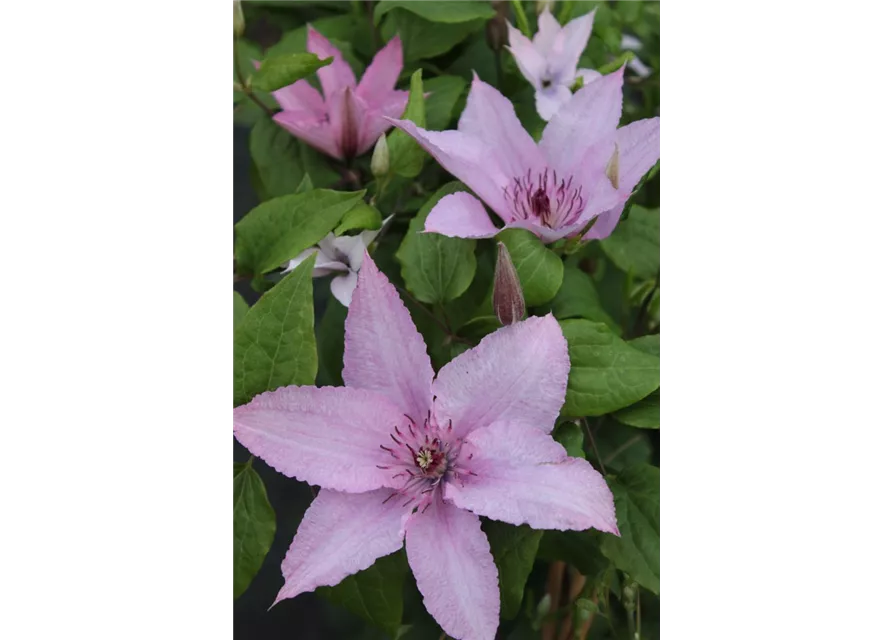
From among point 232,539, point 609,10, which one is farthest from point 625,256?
point 232,539

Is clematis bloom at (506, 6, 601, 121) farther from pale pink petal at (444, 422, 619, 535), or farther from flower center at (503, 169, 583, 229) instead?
pale pink petal at (444, 422, 619, 535)

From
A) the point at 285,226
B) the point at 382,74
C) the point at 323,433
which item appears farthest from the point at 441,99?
the point at 323,433

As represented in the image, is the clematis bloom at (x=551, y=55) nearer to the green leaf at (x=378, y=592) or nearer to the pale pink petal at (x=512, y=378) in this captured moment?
the pale pink petal at (x=512, y=378)

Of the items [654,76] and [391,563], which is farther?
[654,76]

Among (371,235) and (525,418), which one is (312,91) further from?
(525,418)

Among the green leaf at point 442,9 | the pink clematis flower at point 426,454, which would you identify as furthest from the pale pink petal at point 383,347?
the green leaf at point 442,9

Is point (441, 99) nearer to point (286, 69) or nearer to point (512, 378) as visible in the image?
point (286, 69)
